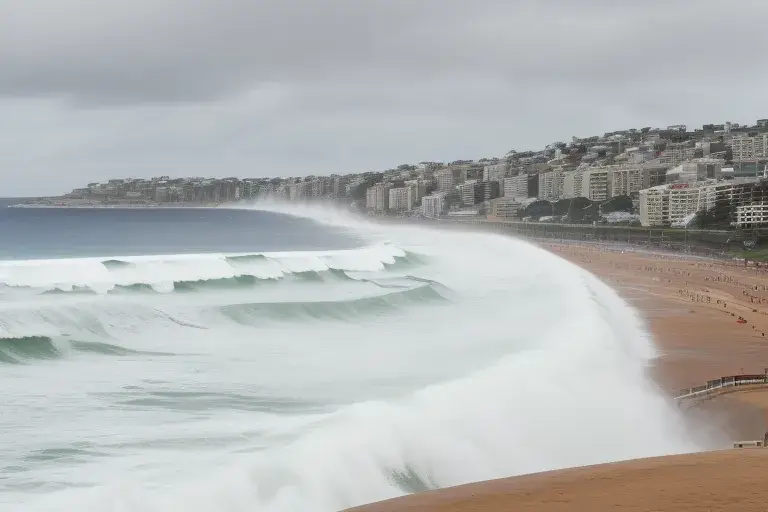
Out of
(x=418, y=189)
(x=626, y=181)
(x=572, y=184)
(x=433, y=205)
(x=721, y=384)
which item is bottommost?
(x=433, y=205)

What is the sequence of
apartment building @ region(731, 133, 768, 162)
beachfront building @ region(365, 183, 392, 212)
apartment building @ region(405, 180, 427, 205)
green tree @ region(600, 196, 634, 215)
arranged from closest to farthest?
green tree @ region(600, 196, 634, 215), apartment building @ region(731, 133, 768, 162), apartment building @ region(405, 180, 427, 205), beachfront building @ region(365, 183, 392, 212)

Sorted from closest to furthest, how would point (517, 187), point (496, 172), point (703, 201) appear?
point (703, 201) → point (517, 187) → point (496, 172)

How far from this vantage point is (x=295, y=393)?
41.8 feet

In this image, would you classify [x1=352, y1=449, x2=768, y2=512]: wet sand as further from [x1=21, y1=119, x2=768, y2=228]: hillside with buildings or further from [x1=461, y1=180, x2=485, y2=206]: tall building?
[x1=461, y1=180, x2=485, y2=206]: tall building

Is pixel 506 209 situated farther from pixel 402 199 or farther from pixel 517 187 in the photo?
pixel 402 199

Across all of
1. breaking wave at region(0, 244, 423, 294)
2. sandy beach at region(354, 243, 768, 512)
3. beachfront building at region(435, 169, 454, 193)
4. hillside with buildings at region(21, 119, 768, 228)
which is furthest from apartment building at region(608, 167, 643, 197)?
sandy beach at region(354, 243, 768, 512)

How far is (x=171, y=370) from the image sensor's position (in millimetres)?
14438

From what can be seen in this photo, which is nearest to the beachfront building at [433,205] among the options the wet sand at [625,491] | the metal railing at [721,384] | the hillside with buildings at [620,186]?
the hillside with buildings at [620,186]

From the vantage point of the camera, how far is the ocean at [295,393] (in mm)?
8570

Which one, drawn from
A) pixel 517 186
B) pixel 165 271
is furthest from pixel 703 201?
pixel 165 271

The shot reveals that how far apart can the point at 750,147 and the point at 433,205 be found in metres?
49.1

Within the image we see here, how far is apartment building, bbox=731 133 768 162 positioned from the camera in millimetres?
130500

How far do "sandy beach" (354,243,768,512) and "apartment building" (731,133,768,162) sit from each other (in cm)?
10660

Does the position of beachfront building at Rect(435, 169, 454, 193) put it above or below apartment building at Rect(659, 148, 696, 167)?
below
